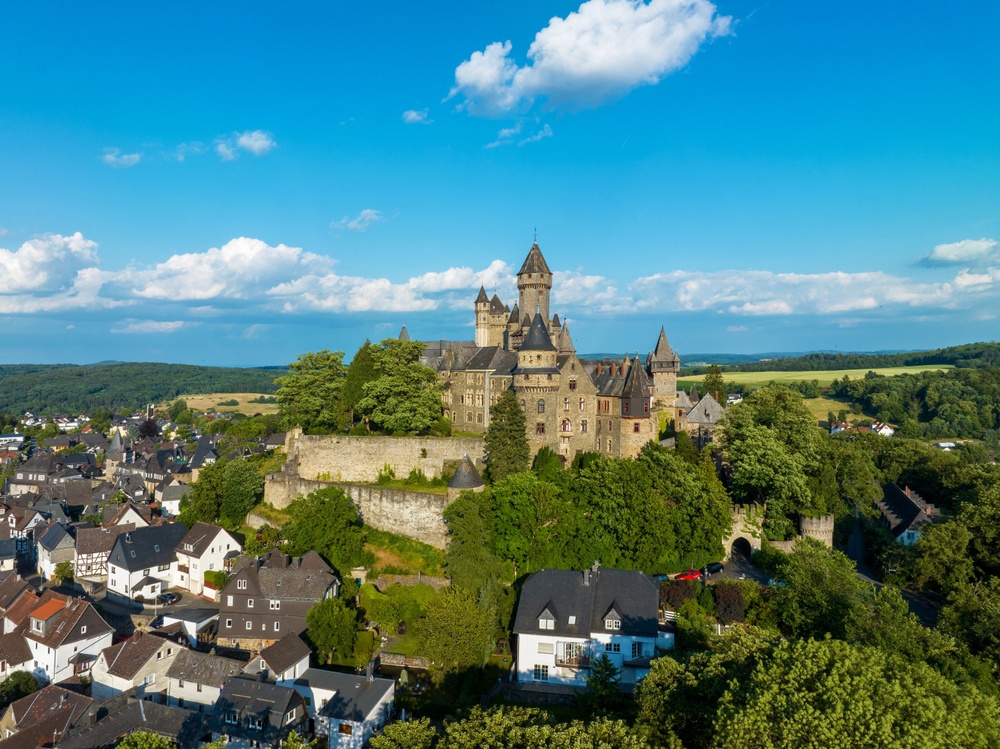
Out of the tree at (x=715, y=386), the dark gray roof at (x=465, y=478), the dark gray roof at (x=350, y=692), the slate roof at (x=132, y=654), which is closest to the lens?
the dark gray roof at (x=350, y=692)

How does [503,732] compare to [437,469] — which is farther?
[437,469]

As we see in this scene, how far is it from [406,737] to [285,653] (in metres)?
15.3

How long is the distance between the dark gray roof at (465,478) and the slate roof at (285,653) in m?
12.0

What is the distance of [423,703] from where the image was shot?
29562 millimetres

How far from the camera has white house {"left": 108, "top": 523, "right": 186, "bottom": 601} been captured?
47188mm

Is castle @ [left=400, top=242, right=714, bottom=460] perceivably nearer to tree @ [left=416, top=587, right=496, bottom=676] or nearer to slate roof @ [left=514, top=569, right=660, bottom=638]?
slate roof @ [left=514, top=569, right=660, bottom=638]

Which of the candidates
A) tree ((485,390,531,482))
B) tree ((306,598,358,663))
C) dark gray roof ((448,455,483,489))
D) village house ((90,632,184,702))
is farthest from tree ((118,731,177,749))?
tree ((485,390,531,482))

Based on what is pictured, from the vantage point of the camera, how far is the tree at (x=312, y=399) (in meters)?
51.9

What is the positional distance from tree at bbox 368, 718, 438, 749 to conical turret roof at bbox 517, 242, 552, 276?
38.2 metres

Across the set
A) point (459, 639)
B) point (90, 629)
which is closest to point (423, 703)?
point (459, 639)

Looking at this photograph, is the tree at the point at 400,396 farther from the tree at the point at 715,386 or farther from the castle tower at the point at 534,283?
the tree at the point at 715,386

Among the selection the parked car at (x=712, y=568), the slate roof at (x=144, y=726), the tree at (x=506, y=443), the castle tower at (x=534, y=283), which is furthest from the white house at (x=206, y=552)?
the parked car at (x=712, y=568)

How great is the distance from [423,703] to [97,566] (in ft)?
121

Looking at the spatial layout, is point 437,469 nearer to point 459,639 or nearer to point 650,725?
point 459,639
